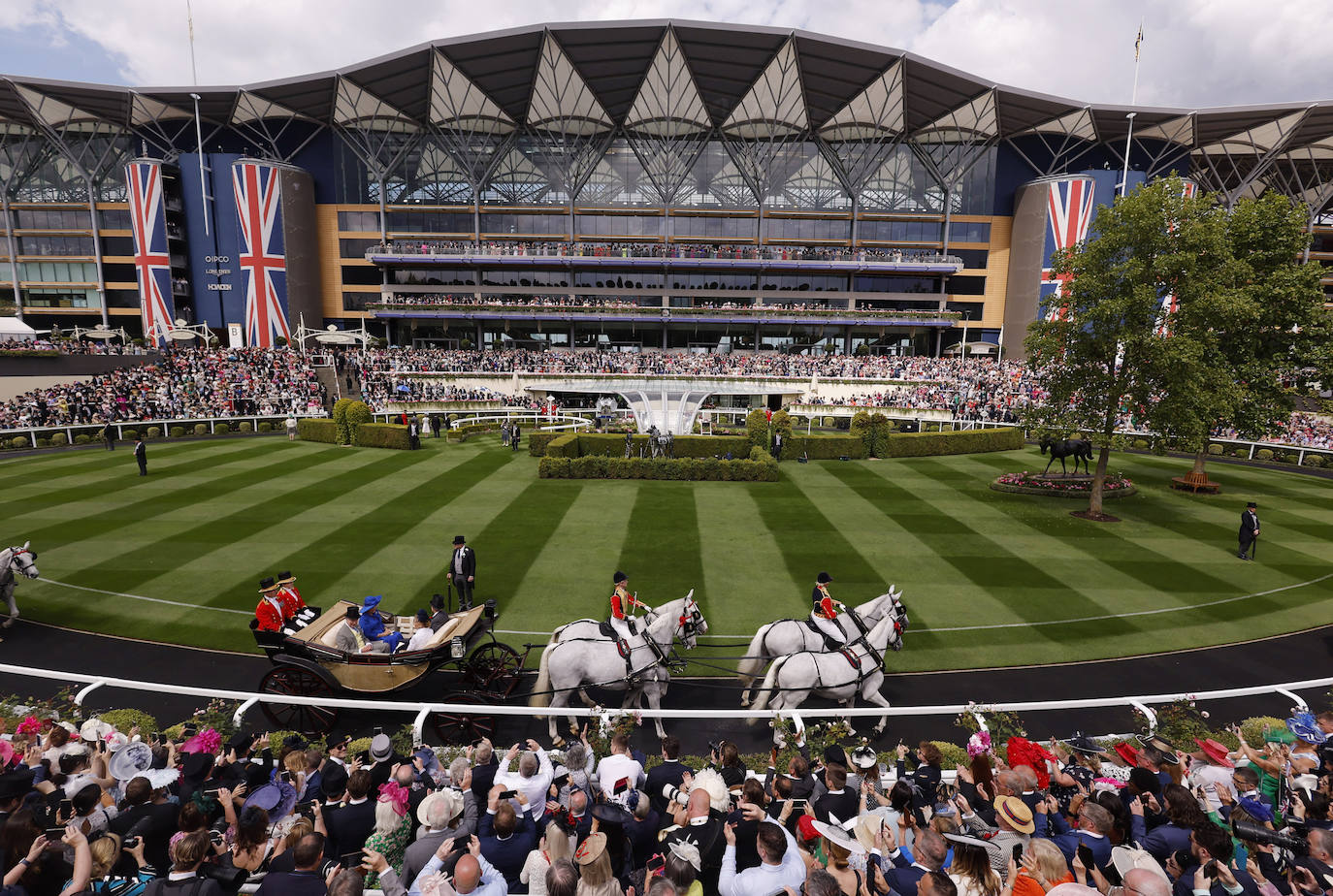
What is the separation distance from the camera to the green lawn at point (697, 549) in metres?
12.4

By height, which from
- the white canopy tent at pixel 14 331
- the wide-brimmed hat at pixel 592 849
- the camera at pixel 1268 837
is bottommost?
the camera at pixel 1268 837

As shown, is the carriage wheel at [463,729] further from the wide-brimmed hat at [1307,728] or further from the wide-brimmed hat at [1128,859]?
the wide-brimmed hat at [1307,728]

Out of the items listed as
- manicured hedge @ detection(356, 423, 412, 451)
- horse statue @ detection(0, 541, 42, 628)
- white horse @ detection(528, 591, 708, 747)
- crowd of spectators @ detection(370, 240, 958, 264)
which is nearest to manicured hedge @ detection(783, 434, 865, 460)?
manicured hedge @ detection(356, 423, 412, 451)

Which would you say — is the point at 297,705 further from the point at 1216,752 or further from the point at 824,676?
the point at 1216,752

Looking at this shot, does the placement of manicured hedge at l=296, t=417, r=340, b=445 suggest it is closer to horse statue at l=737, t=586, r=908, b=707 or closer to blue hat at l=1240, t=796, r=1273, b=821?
horse statue at l=737, t=586, r=908, b=707

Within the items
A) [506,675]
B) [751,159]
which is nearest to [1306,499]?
[506,675]

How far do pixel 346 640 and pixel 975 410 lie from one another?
136 ft

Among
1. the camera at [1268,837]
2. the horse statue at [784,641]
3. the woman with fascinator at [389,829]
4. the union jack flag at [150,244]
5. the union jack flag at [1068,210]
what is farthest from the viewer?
the union jack flag at [1068,210]

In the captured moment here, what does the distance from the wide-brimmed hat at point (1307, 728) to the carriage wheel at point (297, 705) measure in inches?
469

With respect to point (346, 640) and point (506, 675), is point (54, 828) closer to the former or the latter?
point (346, 640)

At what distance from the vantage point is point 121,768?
18.0 ft

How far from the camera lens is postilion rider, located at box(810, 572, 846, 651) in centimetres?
902

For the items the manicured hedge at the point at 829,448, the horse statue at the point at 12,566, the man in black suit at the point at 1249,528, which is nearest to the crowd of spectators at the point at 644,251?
the manicured hedge at the point at 829,448

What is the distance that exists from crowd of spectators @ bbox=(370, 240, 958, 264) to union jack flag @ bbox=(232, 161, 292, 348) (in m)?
8.82
